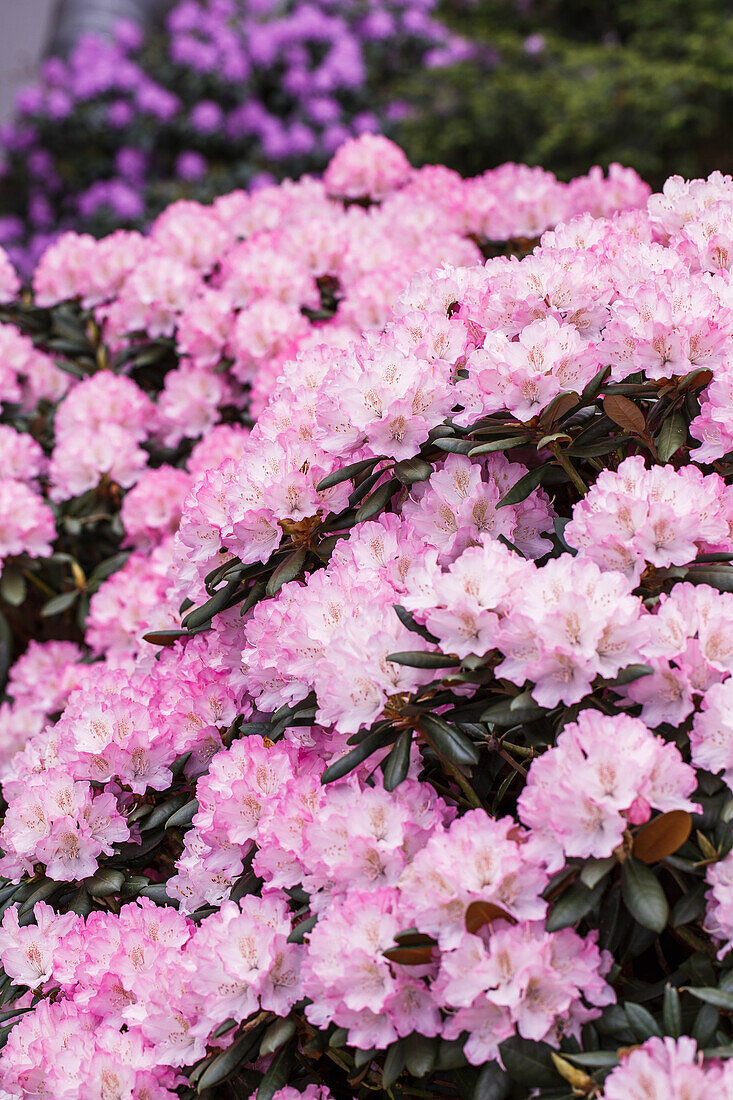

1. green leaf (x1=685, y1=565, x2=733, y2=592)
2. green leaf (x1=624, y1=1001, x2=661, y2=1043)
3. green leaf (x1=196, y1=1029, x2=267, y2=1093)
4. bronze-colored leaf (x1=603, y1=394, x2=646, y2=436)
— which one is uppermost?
bronze-colored leaf (x1=603, y1=394, x2=646, y2=436)

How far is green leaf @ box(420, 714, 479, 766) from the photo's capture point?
991 mm

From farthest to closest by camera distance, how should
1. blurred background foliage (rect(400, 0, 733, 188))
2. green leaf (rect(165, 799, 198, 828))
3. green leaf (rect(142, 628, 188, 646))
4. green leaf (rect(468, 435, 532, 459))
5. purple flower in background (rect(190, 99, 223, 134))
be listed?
purple flower in background (rect(190, 99, 223, 134)) → blurred background foliage (rect(400, 0, 733, 188)) → green leaf (rect(142, 628, 188, 646)) → green leaf (rect(165, 799, 198, 828)) → green leaf (rect(468, 435, 532, 459))

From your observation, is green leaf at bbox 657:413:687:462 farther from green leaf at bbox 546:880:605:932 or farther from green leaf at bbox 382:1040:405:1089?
green leaf at bbox 382:1040:405:1089

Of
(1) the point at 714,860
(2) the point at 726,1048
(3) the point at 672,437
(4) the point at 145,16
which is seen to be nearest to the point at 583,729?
(1) the point at 714,860

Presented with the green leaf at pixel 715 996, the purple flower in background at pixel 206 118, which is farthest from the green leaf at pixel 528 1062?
the purple flower in background at pixel 206 118

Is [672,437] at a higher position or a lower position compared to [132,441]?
higher

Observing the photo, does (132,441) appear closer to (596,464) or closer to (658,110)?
(596,464)

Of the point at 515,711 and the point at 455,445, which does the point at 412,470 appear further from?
the point at 515,711

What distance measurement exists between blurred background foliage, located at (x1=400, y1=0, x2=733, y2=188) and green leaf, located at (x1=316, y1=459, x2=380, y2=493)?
4.32 metres

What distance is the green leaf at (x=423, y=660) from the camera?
981mm

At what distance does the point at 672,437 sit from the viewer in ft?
3.83

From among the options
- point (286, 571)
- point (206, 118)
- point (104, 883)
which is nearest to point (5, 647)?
point (104, 883)

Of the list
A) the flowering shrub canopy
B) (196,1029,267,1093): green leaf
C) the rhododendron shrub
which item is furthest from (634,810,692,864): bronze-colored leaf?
the flowering shrub canopy

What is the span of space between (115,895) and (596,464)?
804mm
